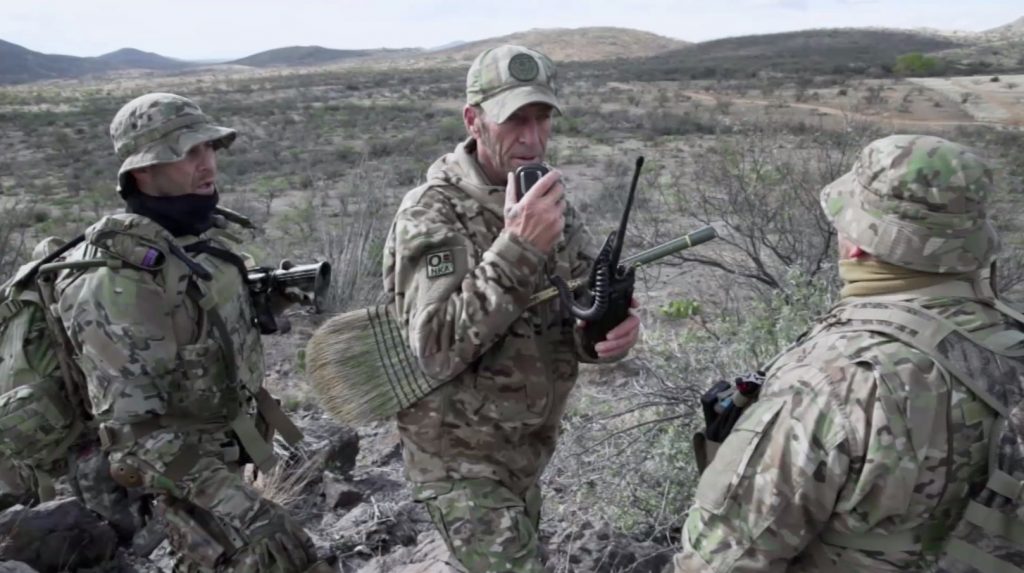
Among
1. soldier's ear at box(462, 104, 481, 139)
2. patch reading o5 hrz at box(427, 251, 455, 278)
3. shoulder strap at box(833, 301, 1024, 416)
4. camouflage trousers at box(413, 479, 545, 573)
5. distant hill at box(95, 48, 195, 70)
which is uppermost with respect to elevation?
soldier's ear at box(462, 104, 481, 139)

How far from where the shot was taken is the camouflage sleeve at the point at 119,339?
253 cm

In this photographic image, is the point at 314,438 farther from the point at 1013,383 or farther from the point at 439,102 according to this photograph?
the point at 439,102

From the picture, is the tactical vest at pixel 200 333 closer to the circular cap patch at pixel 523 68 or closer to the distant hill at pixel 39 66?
the circular cap patch at pixel 523 68

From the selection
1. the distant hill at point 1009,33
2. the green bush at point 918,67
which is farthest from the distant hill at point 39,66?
the distant hill at point 1009,33

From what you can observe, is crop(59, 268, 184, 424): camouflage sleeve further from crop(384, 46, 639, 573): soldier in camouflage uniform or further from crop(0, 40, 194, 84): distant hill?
crop(0, 40, 194, 84): distant hill

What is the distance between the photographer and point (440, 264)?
7.16ft

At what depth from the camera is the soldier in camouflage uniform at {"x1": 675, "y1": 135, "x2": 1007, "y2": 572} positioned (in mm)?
1670

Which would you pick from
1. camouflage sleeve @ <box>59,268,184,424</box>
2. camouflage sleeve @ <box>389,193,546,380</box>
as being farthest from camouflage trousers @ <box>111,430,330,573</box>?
camouflage sleeve @ <box>389,193,546,380</box>

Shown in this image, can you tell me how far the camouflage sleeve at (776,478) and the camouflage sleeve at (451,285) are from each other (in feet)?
1.97

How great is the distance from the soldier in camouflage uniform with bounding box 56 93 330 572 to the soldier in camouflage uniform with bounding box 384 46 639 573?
26.7 inches

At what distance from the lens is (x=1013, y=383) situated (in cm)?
168

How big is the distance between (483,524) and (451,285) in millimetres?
604

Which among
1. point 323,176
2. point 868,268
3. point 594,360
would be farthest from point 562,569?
point 323,176

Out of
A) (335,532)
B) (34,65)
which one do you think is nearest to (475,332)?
(335,532)
